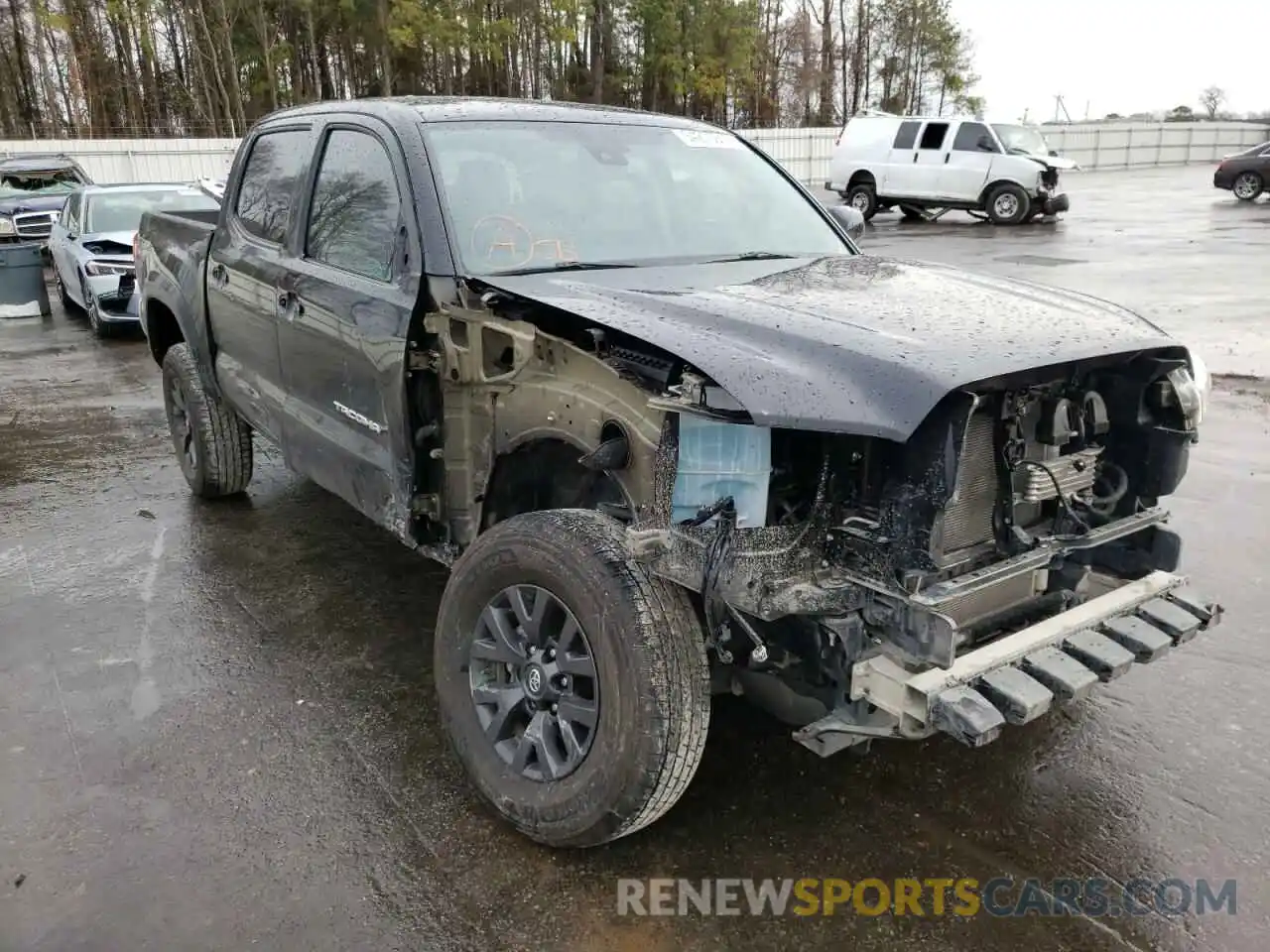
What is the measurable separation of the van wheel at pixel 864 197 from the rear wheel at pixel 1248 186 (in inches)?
368

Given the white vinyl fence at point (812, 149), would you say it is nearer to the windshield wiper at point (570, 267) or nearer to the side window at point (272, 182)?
the side window at point (272, 182)

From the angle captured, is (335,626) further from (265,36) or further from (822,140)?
(265,36)

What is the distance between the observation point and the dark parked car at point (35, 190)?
56.7 ft

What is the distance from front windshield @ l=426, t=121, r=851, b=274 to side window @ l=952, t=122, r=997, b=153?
18.9 m

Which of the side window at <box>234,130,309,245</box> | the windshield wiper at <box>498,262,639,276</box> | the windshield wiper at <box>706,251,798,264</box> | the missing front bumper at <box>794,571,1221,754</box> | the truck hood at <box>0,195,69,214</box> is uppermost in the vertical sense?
the side window at <box>234,130,309,245</box>

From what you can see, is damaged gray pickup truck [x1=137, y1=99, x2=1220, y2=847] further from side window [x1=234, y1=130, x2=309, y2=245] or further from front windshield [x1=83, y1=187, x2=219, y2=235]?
front windshield [x1=83, y1=187, x2=219, y2=235]

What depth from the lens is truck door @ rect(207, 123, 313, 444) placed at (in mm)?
4320

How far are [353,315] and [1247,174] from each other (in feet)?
89.2

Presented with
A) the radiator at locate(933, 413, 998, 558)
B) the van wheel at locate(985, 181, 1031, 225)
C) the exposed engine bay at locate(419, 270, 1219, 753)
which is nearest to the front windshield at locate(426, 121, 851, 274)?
the exposed engine bay at locate(419, 270, 1219, 753)

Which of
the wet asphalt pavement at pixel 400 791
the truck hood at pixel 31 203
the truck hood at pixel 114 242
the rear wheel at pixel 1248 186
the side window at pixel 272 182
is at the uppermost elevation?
the side window at pixel 272 182

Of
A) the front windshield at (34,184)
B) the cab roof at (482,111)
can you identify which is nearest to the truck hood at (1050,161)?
the front windshield at (34,184)

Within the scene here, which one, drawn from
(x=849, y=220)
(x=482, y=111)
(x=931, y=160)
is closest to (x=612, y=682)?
(x=482, y=111)

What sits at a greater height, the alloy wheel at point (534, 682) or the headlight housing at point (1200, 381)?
the headlight housing at point (1200, 381)

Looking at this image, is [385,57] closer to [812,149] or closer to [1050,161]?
[812,149]
